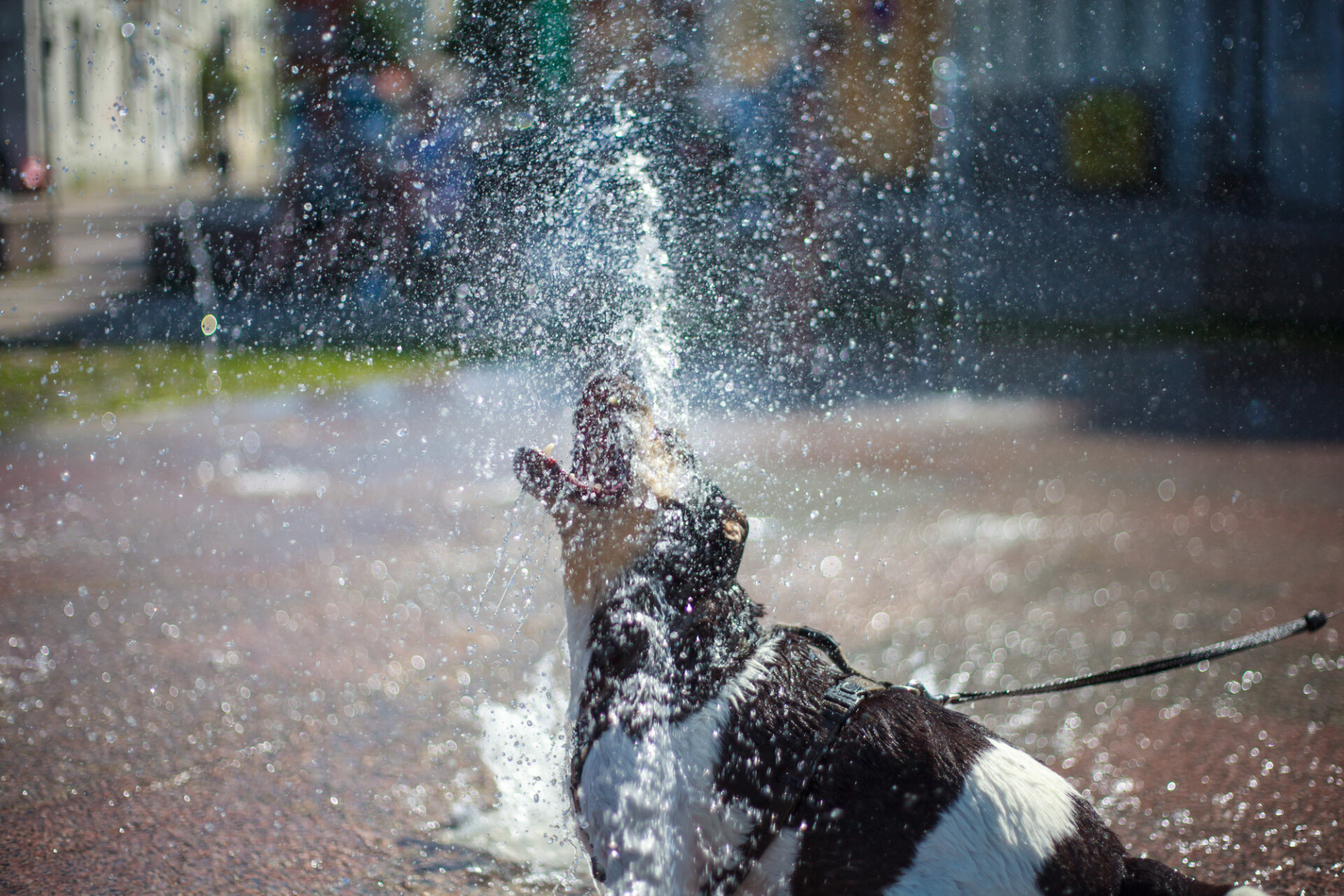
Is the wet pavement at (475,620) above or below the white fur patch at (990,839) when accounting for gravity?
below

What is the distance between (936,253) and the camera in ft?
58.6

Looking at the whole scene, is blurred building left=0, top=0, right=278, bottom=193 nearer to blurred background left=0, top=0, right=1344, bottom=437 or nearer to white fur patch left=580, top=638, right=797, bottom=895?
blurred background left=0, top=0, right=1344, bottom=437

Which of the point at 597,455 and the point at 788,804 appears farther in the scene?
the point at 597,455

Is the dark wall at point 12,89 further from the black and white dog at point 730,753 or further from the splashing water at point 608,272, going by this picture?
the black and white dog at point 730,753

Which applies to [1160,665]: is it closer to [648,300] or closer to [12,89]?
[648,300]

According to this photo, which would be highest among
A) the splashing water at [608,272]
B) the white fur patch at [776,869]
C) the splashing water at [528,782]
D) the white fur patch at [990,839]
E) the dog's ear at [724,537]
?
the splashing water at [608,272]

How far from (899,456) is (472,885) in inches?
284

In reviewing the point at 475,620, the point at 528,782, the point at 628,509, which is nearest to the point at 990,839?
the point at 628,509

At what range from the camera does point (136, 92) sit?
14.0 m

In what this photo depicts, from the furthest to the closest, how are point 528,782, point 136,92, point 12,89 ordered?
point 12,89 < point 136,92 < point 528,782

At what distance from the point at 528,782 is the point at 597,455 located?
1.78m

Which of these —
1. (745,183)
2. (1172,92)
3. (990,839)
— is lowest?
(990,839)

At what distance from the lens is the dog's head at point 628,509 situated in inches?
92.0

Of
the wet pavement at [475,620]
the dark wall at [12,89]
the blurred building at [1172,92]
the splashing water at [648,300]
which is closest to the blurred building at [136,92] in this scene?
the dark wall at [12,89]
